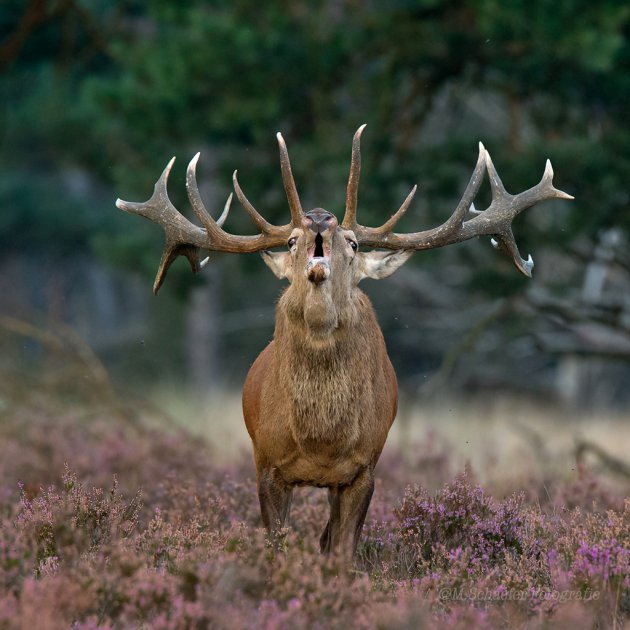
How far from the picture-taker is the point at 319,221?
19.4 feet

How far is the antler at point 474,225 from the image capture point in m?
6.71

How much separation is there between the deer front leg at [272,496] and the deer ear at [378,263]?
119 cm

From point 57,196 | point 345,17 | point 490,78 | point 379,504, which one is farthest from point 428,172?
point 57,196

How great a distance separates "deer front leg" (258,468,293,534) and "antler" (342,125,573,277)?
4.58 feet

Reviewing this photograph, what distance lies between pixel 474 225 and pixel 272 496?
1998mm

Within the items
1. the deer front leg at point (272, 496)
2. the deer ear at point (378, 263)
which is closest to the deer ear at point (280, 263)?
the deer ear at point (378, 263)

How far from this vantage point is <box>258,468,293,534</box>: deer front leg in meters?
6.21

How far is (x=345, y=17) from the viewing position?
12.5 m

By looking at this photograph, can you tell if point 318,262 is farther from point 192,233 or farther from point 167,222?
point 167,222

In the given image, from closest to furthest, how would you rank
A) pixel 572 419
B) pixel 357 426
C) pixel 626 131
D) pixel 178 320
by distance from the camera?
pixel 357 426, pixel 626 131, pixel 572 419, pixel 178 320

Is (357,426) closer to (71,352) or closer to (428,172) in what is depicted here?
(428,172)

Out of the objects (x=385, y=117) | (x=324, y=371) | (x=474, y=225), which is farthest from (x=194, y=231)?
(x=385, y=117)

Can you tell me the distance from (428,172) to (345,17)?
2308 millimetres

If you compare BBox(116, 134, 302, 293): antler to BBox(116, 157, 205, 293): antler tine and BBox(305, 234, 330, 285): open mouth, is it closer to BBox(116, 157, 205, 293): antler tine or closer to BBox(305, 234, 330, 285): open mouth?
BBox(116, 157, 205, 293): antler tine
